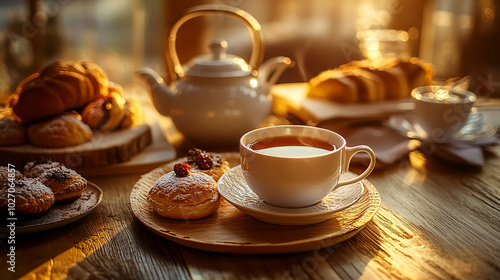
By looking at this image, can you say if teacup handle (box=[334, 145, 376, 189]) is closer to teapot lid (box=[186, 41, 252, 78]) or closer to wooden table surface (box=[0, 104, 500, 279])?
wooden table surface (box=[0, 104, 500, 279])

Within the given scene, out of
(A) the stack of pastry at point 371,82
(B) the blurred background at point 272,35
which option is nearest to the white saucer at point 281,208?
(A) the stack of pastry at point 371,82

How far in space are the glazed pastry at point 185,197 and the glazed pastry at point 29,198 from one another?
19 cm

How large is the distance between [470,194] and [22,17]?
2551mm

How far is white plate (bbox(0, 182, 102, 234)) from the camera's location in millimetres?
836

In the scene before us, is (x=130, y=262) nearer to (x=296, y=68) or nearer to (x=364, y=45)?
(x=364, y=45)

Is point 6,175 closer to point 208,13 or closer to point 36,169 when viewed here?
point 36,169

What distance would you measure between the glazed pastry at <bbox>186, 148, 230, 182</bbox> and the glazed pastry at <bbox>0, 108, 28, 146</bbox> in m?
0.48

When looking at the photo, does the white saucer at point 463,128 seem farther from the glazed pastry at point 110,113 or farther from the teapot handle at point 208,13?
the glazed pastry at point 110,113

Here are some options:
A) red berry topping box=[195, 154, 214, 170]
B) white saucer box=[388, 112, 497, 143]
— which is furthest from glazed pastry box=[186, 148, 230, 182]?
white saucer box=[388, 112, 497, 143]

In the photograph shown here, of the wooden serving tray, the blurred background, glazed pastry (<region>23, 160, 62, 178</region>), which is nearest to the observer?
glazed pastry (<region>23, 160, 62, 178</region>)

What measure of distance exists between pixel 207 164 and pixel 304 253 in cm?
34

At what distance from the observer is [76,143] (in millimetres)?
1227

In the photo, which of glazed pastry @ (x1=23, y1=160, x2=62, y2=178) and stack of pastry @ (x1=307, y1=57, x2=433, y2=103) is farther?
stack of pastry @ (x1=307, y1=57, x2=433, y2=103)

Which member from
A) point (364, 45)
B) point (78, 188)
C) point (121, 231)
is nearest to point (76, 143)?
point (78, 188)
